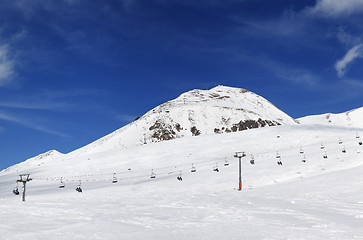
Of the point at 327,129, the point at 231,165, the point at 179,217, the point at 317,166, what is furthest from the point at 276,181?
the point at 327,129

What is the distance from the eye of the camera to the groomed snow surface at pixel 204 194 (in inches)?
499

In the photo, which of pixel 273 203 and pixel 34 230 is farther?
pixel 273 203

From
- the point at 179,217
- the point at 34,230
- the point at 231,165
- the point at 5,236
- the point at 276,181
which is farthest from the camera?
the point at 231,165

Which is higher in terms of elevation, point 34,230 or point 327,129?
point 327,129

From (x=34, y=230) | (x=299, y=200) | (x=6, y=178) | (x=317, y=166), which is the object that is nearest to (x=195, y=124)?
(x=6, y=178)

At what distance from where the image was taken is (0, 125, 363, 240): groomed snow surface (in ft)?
41.5

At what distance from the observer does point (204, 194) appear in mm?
Answer: 30891

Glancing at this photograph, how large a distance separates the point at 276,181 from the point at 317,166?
22.0 feet

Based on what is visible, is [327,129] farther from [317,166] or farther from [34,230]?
[34,230]

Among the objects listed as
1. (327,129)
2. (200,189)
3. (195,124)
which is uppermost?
(195,124)

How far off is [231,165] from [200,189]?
490 inches

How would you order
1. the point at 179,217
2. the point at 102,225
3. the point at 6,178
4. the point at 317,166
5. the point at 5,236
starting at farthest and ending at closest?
the point at 6,178, the point at 317,166, the point at 179,217, the point at 102,225, the point at 5,236

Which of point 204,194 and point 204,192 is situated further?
point 204,192

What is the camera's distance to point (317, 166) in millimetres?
38719
